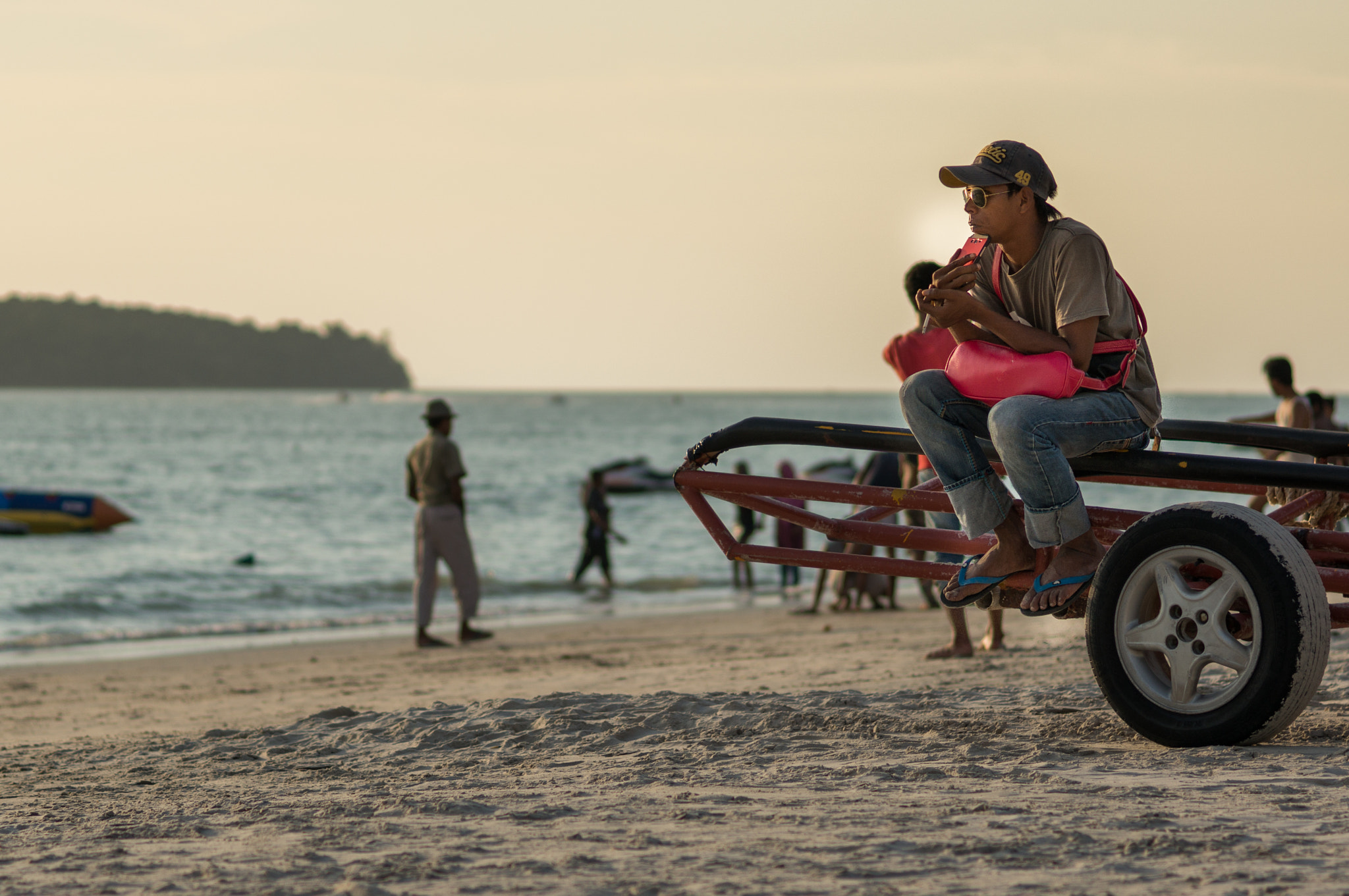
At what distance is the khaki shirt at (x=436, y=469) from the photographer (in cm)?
1179

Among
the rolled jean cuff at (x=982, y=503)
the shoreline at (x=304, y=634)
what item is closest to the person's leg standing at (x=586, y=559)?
the shoreline at (x=304, y=634)

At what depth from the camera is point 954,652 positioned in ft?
25.6

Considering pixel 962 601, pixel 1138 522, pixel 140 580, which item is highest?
pixel 1138 522

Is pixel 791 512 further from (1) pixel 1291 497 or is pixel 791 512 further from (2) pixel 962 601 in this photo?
(1) pixel 1291 497

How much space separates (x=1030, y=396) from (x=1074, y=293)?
0.32 m

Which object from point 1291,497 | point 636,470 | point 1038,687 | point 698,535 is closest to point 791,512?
point 1038,687

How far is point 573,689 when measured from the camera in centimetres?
828

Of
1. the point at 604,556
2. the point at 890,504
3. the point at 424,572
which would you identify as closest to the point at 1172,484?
the point at 890,504

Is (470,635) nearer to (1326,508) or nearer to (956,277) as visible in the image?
(1326,508)

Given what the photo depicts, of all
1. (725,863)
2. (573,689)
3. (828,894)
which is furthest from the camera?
(573,689)

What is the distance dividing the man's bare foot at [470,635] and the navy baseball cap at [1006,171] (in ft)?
30.4

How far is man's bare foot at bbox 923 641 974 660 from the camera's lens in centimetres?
777

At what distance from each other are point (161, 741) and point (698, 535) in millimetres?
23919

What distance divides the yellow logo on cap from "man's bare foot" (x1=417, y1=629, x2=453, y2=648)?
917cm
